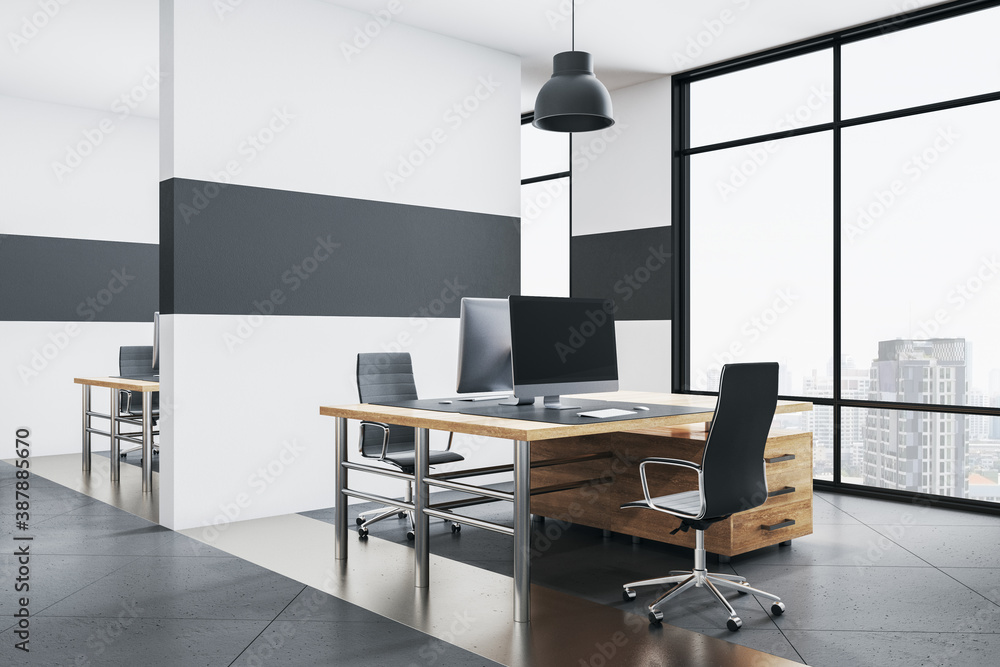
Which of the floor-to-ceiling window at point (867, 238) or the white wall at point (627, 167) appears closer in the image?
the floor-to-ceiling window at point (867, 238)

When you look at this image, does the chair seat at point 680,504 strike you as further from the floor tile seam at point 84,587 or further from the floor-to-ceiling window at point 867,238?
the floor-to-ceiling window at point 867,238

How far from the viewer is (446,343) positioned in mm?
6414

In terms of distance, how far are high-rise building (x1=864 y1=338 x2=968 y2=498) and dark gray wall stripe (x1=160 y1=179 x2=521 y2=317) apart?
295 centimetres

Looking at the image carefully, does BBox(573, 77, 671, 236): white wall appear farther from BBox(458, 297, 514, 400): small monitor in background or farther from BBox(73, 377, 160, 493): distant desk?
BBox(73, 377, 160, 493): distant desk

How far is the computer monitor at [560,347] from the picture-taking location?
379cm

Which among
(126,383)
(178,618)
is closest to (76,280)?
(126,383)

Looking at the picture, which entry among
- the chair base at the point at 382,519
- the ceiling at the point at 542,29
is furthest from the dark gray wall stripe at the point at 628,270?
the chair base at the point at 382,519

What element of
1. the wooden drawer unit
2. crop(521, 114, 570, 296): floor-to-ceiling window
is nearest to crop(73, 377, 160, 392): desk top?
the wooden drawer unit

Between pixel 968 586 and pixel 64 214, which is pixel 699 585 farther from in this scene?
pixel 64 214

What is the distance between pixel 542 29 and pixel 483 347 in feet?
10.1

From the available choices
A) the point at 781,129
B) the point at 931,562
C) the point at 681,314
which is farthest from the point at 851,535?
the point at 781,129

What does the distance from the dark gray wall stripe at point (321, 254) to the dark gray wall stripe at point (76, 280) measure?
2979 mm

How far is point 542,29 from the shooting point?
6.19m

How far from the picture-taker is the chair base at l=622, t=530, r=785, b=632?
10.7 feet
